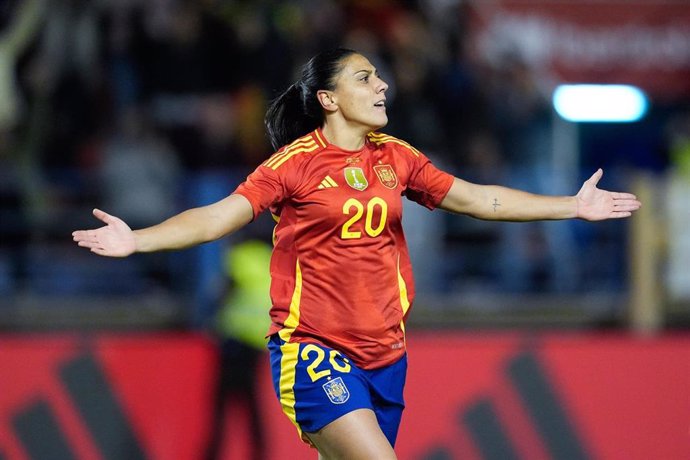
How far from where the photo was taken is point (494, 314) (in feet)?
30.9

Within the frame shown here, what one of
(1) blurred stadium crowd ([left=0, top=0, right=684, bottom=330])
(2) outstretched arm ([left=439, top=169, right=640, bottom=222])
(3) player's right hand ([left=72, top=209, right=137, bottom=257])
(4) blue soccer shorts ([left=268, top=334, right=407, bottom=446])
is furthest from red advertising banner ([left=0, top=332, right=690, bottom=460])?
(3) player's right hand ([left=72, top=209, right=137, bottom=257])

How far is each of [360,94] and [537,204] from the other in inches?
36.9

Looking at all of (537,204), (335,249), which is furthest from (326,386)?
(537,204)

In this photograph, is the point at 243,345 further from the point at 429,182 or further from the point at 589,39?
the point at 589,39

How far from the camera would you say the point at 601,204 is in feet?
18.0

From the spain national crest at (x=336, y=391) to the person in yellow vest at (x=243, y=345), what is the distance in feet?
10.6

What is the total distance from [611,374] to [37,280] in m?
4.31

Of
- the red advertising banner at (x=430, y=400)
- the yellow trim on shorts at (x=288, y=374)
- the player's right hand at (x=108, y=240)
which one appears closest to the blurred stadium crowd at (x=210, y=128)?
the red advertising banner at (x=430, y=400)

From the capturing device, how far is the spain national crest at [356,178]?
5238mm

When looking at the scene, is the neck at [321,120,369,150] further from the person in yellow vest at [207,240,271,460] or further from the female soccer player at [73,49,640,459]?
the person in yellow vest at [207,240,271,460]

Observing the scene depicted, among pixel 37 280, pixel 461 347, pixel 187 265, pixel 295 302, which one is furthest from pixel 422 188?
pixel 37 280

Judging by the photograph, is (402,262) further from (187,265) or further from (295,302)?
(187,265)

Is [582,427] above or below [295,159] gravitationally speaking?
below

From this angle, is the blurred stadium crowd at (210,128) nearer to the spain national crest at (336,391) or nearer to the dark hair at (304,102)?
the dark hair at (304,102)
